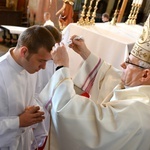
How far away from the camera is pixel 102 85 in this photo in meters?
1.65

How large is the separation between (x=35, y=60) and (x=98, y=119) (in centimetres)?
55

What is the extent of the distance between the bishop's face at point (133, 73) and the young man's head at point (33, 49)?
0.49m

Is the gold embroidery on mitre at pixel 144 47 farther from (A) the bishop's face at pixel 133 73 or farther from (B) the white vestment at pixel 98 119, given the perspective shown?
(B) the white vestment at pixel 98 119

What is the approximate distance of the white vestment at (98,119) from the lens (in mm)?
957

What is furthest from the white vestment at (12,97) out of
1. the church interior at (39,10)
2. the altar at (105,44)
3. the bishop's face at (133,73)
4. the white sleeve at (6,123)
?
the church interior at (39,10)

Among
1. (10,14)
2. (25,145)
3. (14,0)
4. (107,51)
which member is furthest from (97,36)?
(14,0)

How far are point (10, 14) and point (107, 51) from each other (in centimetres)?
565

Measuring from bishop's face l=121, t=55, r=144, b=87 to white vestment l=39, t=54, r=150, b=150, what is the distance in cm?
5

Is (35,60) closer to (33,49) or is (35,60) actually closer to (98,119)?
(33,49)

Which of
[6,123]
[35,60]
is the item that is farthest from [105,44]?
[6,123]

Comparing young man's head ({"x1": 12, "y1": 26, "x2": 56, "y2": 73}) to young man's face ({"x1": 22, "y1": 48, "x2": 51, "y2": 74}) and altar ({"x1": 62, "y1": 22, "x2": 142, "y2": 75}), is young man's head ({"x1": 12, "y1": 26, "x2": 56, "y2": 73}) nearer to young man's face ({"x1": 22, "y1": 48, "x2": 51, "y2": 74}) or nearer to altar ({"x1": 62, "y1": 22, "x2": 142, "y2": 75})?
young man's face ({"x1": 22, "y1": 48, "x2": 51, "y2": 74})

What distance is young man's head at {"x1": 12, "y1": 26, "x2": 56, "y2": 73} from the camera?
1290mm

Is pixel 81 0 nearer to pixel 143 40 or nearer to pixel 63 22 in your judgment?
pixel 63 22

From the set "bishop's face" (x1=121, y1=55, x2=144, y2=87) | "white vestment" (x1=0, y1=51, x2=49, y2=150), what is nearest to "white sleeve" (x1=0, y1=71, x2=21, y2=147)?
"white vestment" (x1=0, y1=51, x2=49, y2=150)
